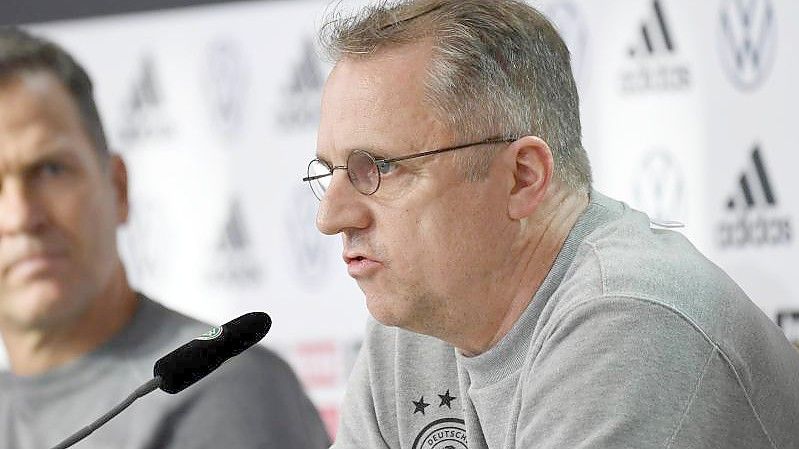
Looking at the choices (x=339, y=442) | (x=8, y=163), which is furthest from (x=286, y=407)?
(x=8, y=163)

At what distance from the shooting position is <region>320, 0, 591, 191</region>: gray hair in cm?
150

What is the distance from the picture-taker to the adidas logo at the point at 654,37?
2668mm

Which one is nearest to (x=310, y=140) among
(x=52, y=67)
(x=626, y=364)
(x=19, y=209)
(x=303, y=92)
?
(x=303, y=92)

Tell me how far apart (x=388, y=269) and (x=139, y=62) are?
6.25 feet

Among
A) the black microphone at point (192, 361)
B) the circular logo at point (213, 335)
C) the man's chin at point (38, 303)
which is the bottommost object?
the man's chin at point (38, 303)

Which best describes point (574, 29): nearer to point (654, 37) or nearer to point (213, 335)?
point (654, 37)

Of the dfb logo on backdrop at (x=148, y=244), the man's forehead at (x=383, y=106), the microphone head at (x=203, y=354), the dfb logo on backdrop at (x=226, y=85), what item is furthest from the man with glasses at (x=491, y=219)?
the dfb logo on backdrop at (x=148, y=244)

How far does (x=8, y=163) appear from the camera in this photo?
2.57 metres

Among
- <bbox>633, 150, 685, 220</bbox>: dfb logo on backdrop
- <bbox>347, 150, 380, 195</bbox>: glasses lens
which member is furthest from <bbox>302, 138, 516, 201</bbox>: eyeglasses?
<bbox>633, 150, 685, 220</bbox>: dfb logo on backdrop

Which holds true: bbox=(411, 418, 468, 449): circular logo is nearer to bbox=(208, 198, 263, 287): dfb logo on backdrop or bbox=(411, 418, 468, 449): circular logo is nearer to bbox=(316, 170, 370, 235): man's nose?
bbox=(316, 170, 370, 235): man's nose

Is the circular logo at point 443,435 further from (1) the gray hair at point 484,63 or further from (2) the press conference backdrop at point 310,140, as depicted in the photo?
(2) the press conference backdrop at point 310,140

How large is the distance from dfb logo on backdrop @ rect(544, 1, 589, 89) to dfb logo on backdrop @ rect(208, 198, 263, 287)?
3.35 ft

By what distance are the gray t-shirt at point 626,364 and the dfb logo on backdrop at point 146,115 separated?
172cm

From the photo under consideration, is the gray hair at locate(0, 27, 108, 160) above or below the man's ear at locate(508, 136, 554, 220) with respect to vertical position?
above
